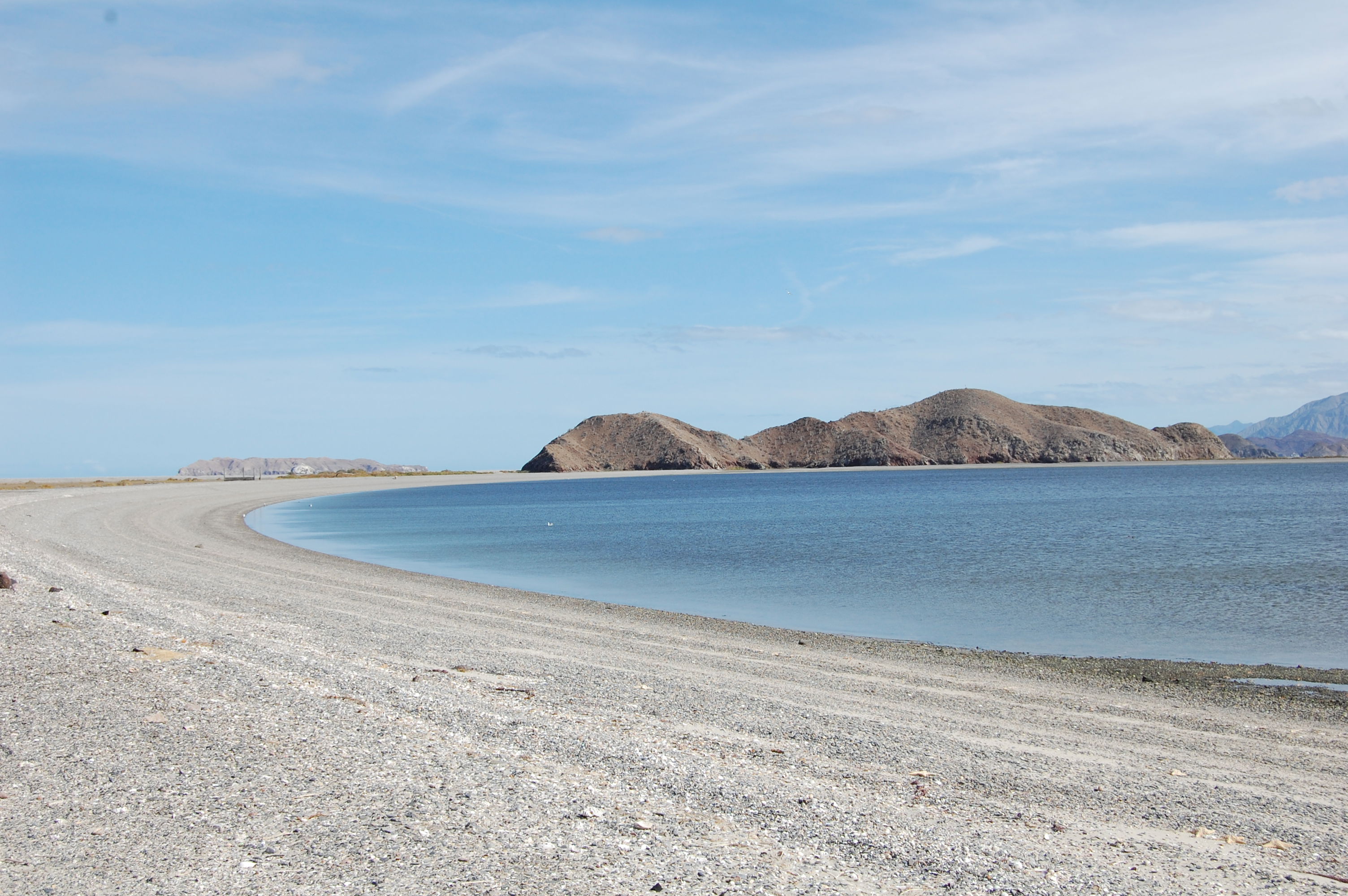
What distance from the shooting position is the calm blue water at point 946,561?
18422 millimetres

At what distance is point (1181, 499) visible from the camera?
239 ft

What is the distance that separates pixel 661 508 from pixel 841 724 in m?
61.1

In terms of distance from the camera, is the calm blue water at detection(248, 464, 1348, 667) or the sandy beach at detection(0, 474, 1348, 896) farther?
the calm blue water at detection(248, 464, 1348, 667)

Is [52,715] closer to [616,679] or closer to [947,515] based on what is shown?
[616,679]

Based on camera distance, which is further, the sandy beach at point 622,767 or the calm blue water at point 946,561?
the calm blue water at point 946,561

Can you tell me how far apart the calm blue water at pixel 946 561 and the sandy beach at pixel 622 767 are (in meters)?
3.98

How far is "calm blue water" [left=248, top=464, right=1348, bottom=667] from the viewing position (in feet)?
60.4

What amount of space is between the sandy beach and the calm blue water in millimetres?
3981

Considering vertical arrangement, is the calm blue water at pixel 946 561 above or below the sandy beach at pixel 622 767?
below

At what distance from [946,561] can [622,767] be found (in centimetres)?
2493

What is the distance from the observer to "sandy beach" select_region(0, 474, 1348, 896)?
545 centimetres

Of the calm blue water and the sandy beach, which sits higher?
the sandy beach

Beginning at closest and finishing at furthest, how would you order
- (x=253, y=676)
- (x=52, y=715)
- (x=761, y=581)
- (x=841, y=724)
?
1. (x=52, y=715)
2. (x=841, y=724)
3. (x=253, y=676)
4. (x=761, y=581)

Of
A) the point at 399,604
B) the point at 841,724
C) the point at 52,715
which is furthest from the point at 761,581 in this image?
the point at 52,715
